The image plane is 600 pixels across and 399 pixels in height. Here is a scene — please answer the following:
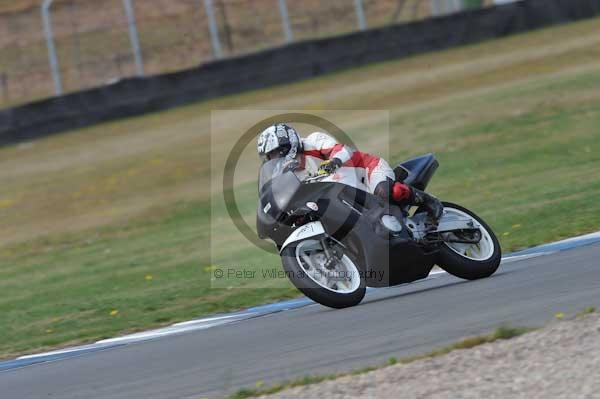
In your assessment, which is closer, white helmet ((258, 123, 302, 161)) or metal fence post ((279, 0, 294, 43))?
white helmet ((258, 123, 302, 161))

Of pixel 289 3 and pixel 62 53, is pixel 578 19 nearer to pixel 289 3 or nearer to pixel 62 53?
pixel 289 3

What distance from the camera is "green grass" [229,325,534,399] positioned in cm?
601

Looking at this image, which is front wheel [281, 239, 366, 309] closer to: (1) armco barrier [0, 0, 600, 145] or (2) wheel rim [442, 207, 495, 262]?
(2) wheel rim [442, 207, 495, 262]

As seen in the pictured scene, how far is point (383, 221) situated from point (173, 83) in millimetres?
18619

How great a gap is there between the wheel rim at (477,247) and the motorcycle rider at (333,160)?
286 millimetres

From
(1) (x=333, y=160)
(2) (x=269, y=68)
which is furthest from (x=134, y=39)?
(1) (x=333, y=160)

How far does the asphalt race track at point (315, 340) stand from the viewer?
21.7 ft

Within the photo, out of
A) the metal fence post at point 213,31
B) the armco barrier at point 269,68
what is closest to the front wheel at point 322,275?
the armco barrier at point 269,68

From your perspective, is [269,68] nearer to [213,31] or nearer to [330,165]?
[213,31]

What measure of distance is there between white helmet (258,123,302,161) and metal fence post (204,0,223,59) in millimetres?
19161

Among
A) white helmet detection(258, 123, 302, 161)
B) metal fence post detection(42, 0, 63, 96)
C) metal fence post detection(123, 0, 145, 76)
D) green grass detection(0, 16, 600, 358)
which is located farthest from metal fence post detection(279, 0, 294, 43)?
white helmet detection(258, 123, 302, 161)

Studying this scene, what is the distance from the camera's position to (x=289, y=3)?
2827cm

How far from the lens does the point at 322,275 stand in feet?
26.8

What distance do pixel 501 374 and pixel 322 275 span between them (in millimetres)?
2779
